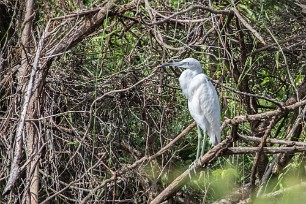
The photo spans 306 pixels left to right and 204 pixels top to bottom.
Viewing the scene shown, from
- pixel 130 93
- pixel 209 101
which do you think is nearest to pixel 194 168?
pixel 209 101

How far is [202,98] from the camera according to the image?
3.63 meters

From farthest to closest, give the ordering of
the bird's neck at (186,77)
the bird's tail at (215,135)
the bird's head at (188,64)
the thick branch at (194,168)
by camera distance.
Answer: the bird's tail at (215,135) → the bird's neck at (186,77) → the bird's head at (188,64) → the thick branch at (194,168)

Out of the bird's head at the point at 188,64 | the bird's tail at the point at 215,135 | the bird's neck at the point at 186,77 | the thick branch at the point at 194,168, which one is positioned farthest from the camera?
the bird's tail at the point at 215,135

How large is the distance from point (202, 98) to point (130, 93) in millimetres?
538

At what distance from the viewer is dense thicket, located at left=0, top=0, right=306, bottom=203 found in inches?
134

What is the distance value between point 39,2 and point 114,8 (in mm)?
839

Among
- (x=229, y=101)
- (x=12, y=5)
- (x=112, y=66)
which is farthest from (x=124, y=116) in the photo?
(x=12, y=5)

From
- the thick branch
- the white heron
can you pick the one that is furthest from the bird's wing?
the thick branch

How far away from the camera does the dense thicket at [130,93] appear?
341cm

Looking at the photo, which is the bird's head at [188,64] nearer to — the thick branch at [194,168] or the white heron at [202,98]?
the white heron at [202,98]

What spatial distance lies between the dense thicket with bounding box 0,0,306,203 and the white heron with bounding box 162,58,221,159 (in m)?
0.07

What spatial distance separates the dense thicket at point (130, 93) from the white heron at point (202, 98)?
0.23 feet

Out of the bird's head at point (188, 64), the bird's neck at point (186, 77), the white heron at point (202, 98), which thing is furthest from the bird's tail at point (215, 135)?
the bird's head at point (188, 64)

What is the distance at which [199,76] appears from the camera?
11.6ft
